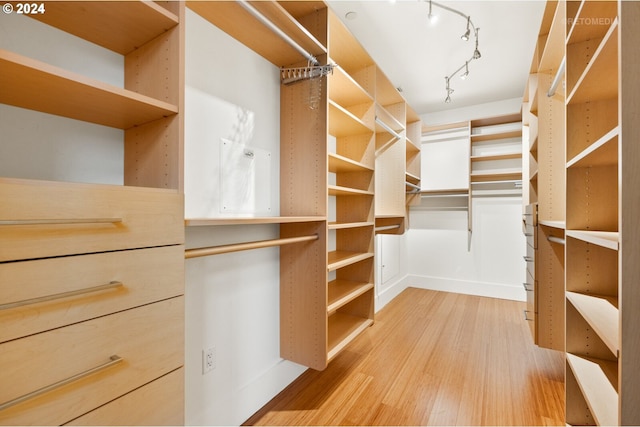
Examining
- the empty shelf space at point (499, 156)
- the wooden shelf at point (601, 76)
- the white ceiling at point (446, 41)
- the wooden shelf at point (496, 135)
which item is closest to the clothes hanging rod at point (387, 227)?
the empty shelf space at point (499, 156)

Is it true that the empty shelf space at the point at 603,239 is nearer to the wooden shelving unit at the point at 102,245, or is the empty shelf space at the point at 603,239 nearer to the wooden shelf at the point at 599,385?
the wooden shelf at the point at 599,385

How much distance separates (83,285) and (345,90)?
2.04m

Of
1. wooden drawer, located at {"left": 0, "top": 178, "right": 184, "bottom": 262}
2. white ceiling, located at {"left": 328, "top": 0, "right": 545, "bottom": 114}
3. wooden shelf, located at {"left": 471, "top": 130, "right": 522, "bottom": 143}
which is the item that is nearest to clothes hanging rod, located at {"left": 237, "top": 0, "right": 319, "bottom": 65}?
white ceiling, located at {"left": 328, "top": 0, "right": 545, "bottom": 114}

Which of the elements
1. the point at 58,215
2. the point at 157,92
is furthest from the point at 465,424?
the point at 157,92

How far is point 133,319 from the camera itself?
2.89 ft

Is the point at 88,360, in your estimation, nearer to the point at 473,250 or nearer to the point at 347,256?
the point at 347,256

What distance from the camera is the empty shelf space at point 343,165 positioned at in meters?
1.98

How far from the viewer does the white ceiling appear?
211 cm

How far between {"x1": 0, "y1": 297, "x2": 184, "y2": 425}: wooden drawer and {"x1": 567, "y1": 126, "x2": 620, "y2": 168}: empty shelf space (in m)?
1.52

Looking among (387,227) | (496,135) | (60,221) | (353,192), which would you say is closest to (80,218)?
(60,221)

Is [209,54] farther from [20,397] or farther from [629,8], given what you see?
[629,8]

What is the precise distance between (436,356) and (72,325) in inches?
95.7

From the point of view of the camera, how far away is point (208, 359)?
4.78 ft

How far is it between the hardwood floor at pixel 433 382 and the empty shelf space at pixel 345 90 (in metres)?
2.13
